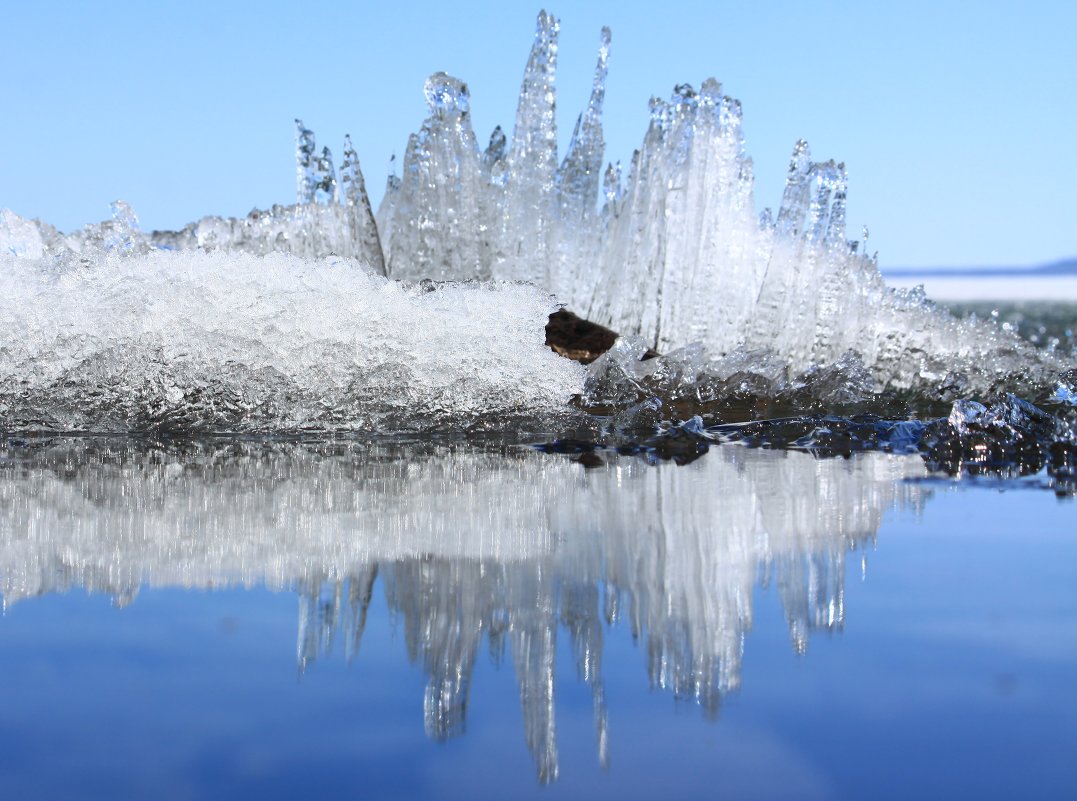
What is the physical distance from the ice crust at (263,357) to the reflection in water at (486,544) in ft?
1.93

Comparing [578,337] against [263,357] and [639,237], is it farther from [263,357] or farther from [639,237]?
[263,357]

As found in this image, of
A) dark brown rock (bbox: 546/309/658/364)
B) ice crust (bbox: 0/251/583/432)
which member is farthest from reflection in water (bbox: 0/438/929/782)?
dark brown rock (bbox: 546/309/658/364)

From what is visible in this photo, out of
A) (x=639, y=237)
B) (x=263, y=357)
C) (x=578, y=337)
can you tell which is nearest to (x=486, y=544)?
(x=263, y=357)

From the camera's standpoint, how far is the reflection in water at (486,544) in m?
1.08

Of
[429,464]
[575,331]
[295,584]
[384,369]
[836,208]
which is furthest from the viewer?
[836,208]

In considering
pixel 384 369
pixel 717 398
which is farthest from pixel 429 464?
pixel 717 398

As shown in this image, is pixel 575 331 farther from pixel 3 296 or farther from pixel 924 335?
pixel 3 296

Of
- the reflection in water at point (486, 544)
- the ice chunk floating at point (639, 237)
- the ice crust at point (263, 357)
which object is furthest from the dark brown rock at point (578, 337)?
the reflection in water at point (486, 544)

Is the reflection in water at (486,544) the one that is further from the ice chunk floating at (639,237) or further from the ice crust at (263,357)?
the ice chunk floating at (639,237)

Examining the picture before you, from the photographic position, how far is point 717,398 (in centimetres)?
356

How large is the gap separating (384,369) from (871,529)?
67.2 inches

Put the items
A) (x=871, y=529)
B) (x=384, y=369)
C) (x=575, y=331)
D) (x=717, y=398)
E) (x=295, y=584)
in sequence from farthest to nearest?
(x=575, y=331) → (x=717, y=398) → (x=384, y=369) → (x=871, y=529) → (x=295, y=584)

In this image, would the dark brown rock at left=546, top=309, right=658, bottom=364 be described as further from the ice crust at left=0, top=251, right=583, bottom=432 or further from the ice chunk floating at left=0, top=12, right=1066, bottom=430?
the ice crust at left=0, top=251, right=583, bottom=432

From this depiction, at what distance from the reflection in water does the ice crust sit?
0.59m
